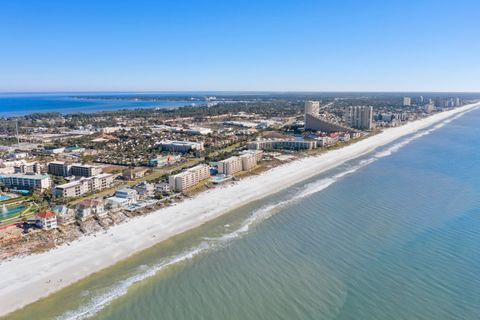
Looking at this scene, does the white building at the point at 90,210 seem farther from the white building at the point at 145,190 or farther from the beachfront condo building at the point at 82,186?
the beachfront condo building at the point at 82,186

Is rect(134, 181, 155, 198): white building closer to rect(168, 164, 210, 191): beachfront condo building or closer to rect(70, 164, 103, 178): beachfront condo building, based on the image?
rect(168, 164, 210, 191): beachfront condo building

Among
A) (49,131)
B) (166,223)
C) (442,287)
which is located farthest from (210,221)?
(49,131)

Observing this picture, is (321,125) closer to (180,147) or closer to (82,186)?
(180,147)

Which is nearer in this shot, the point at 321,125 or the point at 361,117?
the point at 321,125

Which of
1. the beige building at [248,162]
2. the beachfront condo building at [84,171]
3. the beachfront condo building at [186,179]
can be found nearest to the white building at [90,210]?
the beachfront condo building at [186,179]

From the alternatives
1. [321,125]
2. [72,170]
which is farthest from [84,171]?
[321,125]

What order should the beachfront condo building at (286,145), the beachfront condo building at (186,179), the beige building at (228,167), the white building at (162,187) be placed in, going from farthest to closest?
the beachfront condo building at (286,145), the beige building at (228,167), the beachfront condo building at (186,179), the white building at (162,187)

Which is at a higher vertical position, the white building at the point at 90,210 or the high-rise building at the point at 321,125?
the high-rise building at the point at 321,125
